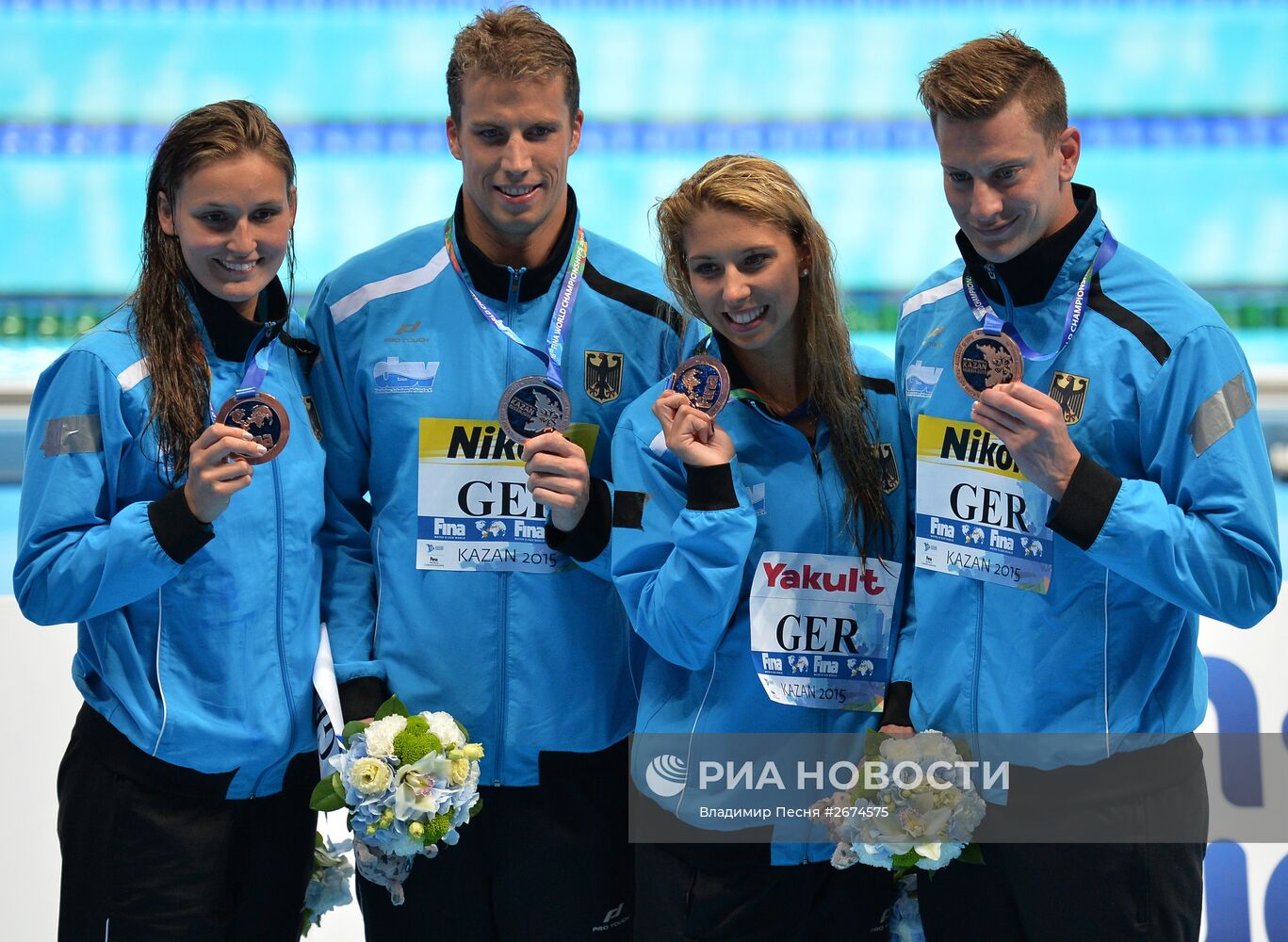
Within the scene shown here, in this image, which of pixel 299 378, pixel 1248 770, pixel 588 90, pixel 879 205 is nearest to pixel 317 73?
pixel 588 90

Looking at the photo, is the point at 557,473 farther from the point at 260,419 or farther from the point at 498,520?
the point at 260,419

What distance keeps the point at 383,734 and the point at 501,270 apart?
808 millimetres

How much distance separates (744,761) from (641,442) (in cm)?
54

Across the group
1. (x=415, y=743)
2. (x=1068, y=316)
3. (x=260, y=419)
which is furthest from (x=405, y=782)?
(x=1068, y=316)

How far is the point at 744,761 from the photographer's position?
2291 millimetres

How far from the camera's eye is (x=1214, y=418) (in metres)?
2.04

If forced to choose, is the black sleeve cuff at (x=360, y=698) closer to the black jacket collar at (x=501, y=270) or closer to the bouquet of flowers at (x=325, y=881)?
the bouquet of flowers at (x=325, y=881)

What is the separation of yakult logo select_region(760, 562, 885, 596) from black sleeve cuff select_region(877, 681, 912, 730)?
0.58 feet

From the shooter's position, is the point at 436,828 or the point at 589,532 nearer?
the point at 436,828

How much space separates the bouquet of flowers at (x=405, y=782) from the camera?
2211 millimetres

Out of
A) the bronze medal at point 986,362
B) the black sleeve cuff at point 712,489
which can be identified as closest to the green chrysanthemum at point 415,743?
the black sleeve cuff at point 712,489

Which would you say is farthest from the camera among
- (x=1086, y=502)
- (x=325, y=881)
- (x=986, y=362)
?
(x=325, y=881)

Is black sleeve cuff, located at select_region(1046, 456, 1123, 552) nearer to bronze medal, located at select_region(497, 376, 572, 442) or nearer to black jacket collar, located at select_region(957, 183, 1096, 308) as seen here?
black jacket collar, located at select_region(957, 183, 1096, 308)

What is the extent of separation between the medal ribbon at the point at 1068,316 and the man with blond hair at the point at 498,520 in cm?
59
